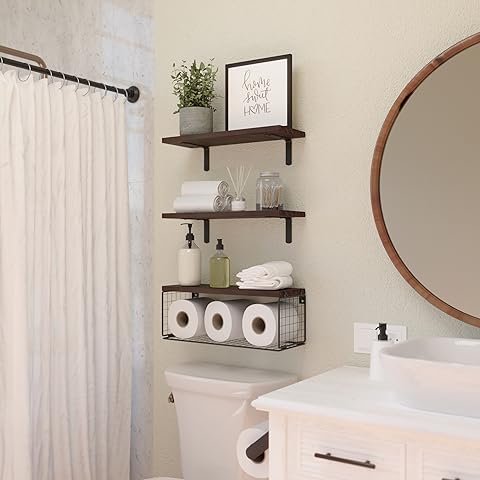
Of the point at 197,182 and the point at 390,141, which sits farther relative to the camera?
the point at 197,182

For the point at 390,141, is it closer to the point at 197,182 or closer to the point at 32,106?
the point at 197,182

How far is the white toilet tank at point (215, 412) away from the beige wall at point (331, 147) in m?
0.15

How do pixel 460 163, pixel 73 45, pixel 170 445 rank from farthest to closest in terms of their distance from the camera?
pixel 73 45 < pixel 170 445 < pixel 460 163

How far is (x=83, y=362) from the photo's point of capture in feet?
8.41

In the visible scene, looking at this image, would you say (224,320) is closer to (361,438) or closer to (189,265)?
(189,265)

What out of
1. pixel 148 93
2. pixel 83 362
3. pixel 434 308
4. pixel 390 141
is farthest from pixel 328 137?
pixel 83 362

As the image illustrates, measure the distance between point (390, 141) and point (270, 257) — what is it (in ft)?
2.06

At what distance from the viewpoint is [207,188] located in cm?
249

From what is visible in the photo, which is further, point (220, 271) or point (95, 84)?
point (95, 84)

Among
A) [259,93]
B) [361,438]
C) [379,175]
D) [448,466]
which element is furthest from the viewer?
[259,93]

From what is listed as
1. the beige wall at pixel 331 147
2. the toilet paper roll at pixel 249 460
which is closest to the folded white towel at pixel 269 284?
the beige wall at pixel 331 147

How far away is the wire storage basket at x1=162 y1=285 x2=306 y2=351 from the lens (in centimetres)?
233

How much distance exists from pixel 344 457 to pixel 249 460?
0.37 metres

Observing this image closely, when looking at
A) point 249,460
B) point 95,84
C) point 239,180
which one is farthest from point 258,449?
point 95,84
